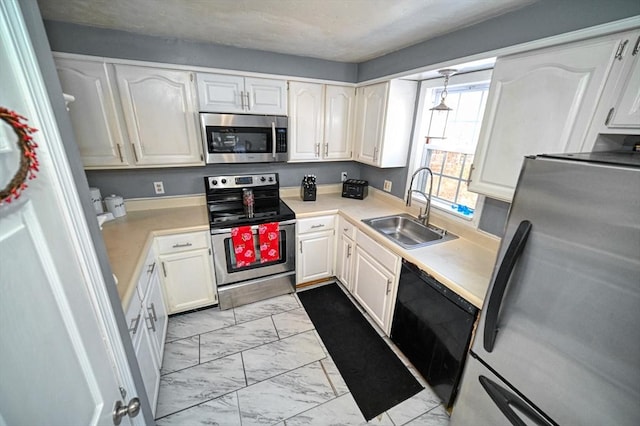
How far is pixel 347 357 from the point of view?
1.95 meters

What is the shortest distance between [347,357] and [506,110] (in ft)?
6.41

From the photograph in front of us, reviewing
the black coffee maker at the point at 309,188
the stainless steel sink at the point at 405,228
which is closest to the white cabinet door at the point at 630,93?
the stainless steel sink at the point at 405,228

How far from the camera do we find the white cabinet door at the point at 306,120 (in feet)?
8.01

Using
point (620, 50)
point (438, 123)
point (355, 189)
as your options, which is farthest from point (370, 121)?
point (620, 50)

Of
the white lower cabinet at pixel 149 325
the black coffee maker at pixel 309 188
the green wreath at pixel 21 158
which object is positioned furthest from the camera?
the black coffee maker at pixel 309 188

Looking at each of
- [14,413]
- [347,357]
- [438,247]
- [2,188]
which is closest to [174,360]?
[347,357]

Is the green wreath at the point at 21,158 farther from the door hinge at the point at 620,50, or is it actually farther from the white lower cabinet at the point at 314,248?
the white lower cabinet at the point at 314,248

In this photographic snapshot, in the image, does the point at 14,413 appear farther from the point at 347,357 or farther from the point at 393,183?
the point at 393,183

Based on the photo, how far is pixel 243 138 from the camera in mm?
2297

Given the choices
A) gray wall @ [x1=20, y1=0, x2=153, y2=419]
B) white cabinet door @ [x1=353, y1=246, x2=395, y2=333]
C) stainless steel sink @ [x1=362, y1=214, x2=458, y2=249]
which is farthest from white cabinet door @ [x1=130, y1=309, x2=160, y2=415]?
stainless steel sink @ [x1=362, y1=214, x2=458, y2=249]

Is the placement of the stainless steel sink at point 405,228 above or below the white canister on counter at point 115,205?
below

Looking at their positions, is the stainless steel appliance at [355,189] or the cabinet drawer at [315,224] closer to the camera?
the cabinet drawer at [315,224]

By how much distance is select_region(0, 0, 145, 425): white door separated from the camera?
0.42 meters

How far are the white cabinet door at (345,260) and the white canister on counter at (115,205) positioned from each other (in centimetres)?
200
